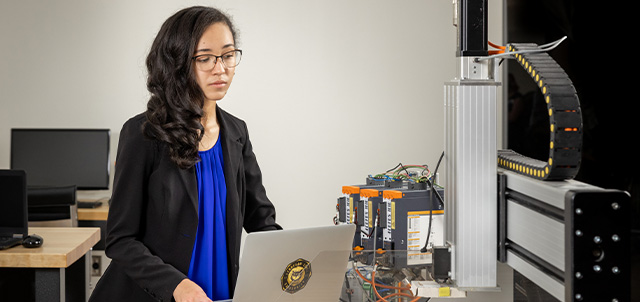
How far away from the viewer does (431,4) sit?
15.0 ft

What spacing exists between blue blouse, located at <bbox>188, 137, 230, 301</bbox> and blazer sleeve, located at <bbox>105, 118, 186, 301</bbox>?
10cm

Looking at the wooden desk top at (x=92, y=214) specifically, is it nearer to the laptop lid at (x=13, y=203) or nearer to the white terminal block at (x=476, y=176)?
the laptop lid at (x=13, y=203)

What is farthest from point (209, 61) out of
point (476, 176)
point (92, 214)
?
point (92, 214)

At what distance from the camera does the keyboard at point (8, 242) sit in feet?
8.55

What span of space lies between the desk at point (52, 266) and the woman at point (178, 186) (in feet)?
3.90

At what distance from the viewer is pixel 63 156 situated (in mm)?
4316

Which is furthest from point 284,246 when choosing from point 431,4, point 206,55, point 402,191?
point 431,4

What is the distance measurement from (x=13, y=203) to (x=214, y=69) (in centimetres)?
168

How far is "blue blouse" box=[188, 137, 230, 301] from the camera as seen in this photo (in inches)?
59.1

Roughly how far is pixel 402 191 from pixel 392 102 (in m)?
2.70

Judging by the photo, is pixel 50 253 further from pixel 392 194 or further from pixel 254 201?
pixel 392 194

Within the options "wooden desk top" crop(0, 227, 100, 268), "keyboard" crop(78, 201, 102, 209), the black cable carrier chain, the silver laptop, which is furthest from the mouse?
the black cable carrier chain

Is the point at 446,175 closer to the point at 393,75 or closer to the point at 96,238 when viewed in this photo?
the point at 96,238

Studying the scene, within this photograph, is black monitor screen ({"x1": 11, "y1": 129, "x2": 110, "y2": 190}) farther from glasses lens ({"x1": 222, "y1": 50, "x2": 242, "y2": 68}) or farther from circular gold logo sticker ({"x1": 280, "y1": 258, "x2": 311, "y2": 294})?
circular gold logo sticker ({"x1": 280, "y1": 258, "x2": 311, "y2": 294})
